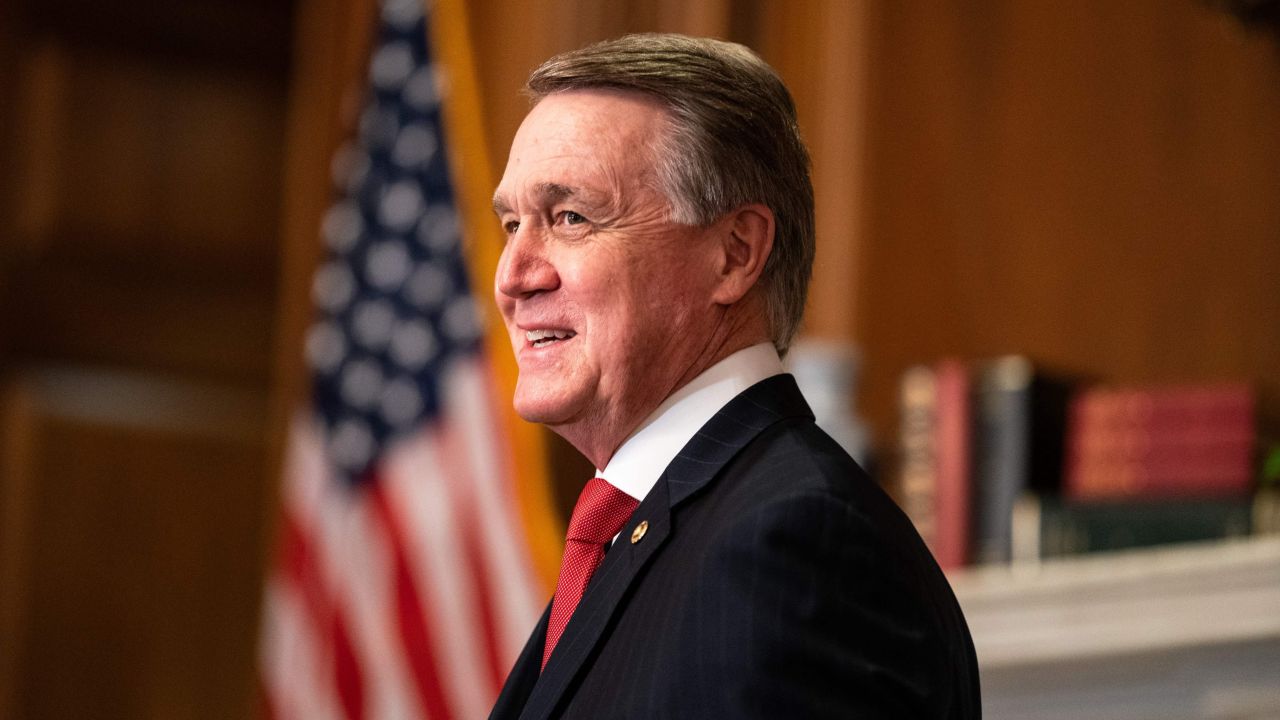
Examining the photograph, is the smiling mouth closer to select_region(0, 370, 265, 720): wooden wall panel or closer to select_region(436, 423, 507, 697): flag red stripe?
select_region(436, 423, 507, 697): flag red stripe

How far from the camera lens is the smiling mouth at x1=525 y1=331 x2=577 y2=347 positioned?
157 centimetres

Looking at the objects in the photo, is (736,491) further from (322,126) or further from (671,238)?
(322,126)

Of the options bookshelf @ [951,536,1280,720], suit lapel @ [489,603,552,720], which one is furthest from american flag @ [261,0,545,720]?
suit lapel @ [489,603,552,720]

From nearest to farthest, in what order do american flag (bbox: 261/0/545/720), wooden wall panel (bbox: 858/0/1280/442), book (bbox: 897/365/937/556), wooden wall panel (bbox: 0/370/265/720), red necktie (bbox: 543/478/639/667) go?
1. red necktie (bbox: 543/478/639/667)
2. book (bbox: 897/365/937/556)
3. wooden wall panel (bbox: 858/0/1280/442)
4. american flag (bbox: 261/0/545/720)
5. wooden wall panel (bbox: 0/370/265/720)

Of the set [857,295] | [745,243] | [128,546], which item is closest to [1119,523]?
[857,295]

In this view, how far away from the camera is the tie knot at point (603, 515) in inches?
59.6

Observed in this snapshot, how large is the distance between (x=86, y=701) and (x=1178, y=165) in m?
4.32

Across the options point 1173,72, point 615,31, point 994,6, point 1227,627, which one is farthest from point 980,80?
point 1227,627

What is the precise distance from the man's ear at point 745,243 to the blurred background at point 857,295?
1505 millimetres

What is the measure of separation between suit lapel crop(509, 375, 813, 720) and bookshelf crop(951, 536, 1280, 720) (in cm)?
151

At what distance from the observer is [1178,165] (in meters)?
3.47

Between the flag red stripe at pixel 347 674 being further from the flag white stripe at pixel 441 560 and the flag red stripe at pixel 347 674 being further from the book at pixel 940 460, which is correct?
the book at pixel 940 460

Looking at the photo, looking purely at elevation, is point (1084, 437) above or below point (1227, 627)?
above

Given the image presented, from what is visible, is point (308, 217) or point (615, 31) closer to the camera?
point (615, 31)
